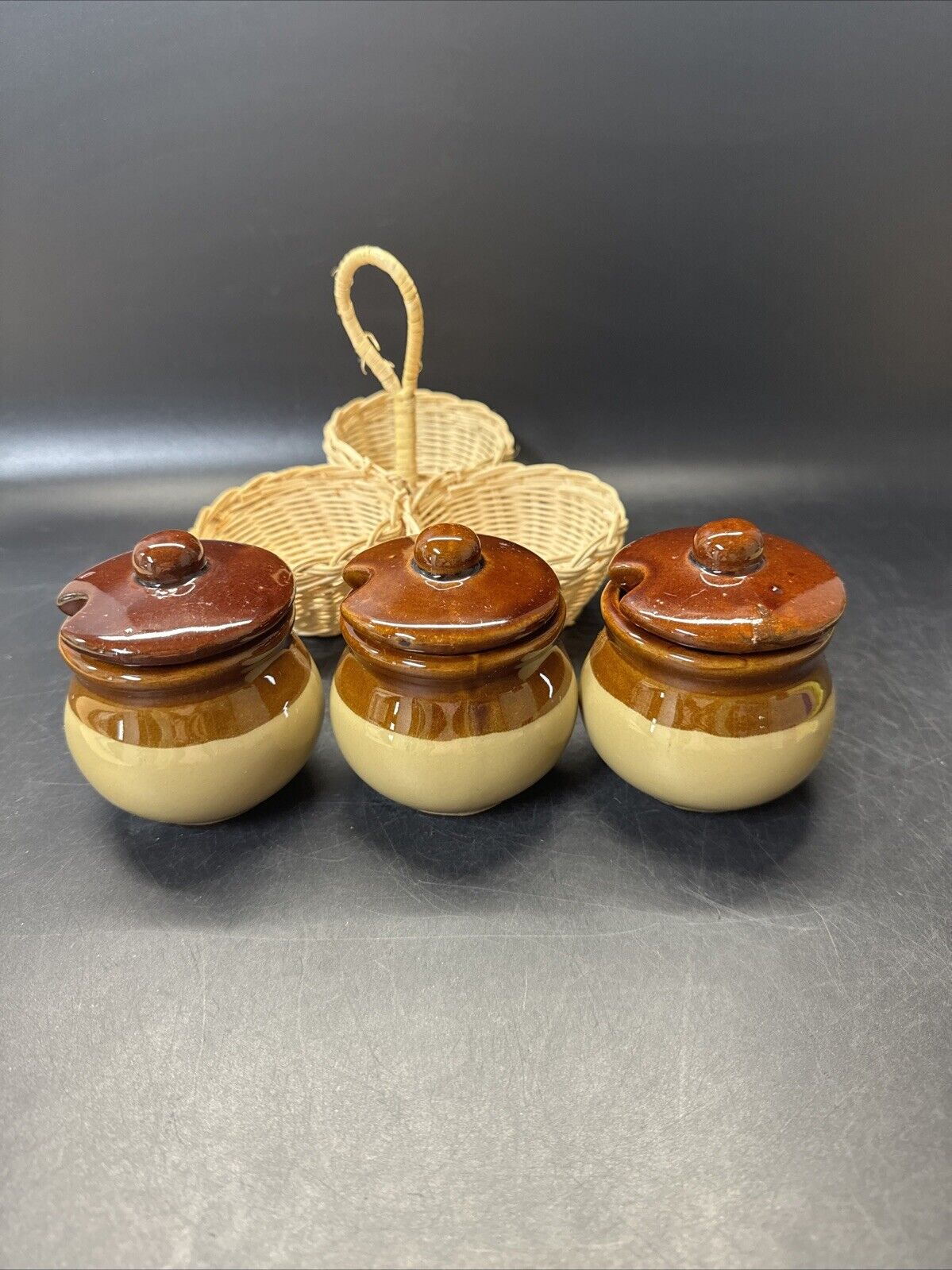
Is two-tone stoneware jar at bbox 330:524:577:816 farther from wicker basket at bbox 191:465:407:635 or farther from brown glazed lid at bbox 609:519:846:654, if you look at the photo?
wicker basket at bbox 191:465:407:635

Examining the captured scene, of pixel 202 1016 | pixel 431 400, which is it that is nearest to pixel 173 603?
pixel 202 1016

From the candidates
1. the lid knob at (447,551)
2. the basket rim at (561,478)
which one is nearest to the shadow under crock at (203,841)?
the lid knob at (447,551)

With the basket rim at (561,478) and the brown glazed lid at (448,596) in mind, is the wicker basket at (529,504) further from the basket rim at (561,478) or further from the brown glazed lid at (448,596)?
the brown glazed lid at (448,596)

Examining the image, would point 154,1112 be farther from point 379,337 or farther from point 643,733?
point 379,337

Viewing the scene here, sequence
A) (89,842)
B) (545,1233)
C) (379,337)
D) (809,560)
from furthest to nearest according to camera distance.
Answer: (379,337) < (89,842) < (809,560) < (545,1233)

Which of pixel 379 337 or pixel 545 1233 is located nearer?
pixel 545 1233

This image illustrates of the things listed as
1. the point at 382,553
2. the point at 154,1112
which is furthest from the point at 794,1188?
the point at 382,553
